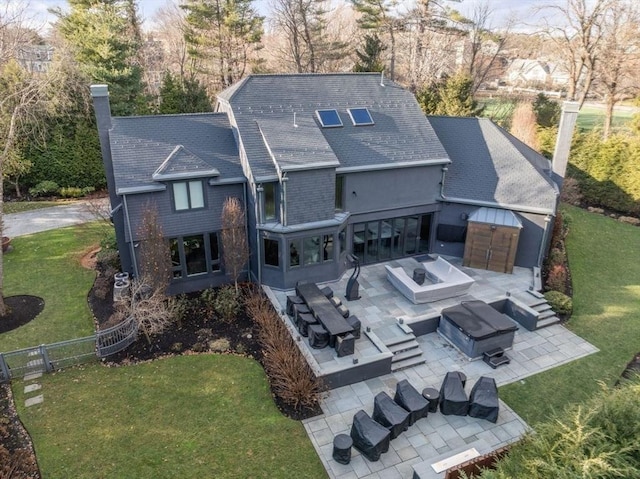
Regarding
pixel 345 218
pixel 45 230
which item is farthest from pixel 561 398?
pixel 45 230

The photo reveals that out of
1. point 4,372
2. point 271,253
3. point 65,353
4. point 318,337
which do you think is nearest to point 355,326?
point 318,337

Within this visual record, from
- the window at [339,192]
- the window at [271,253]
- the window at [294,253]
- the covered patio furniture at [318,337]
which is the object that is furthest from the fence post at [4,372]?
the window at [339,192]

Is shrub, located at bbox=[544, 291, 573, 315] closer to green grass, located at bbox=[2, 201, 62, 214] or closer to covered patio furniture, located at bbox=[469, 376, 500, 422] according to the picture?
covered patio furniture, located at bbox=[469, 376, 500, 422]

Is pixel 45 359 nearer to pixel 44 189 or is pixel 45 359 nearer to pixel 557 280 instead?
pixel 557 280

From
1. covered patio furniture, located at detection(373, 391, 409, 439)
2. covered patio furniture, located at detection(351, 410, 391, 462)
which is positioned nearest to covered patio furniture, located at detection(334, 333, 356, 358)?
covered patio furniture, located at detection(373, 391, 409, 439)

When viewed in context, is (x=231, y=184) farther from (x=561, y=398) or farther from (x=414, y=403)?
(x=561, y=398)

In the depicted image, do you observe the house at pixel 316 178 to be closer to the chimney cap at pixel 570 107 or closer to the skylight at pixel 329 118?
the skylight at pixel 329 118
